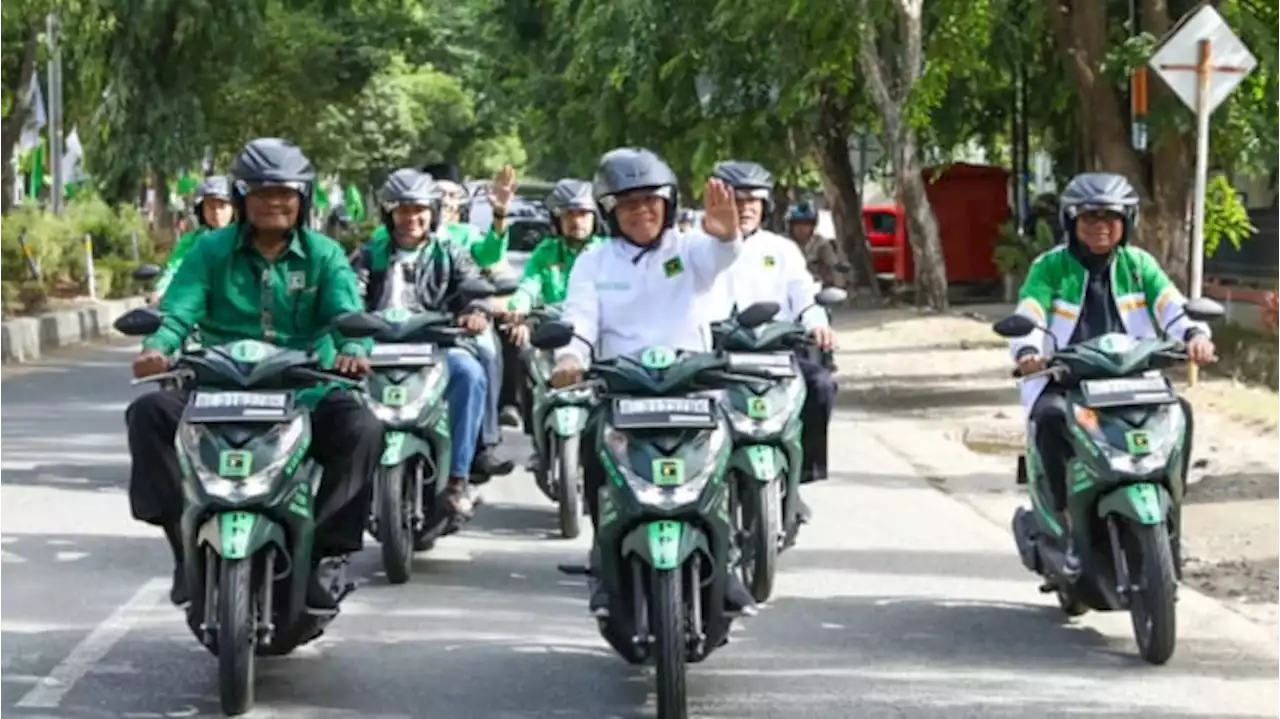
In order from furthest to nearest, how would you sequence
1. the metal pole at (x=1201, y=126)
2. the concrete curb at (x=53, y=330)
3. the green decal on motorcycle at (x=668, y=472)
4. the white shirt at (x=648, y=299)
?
1. the concrete curb at (x=53, y=330)
2. the metal pole at (x=1201, y=126)
3. the white shirt at (x=648, y=299)
4. the green decal on motorcycle at (x=668, y=472)

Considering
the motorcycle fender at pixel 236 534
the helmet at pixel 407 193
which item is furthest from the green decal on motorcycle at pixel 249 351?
the helmet at pixel 407 193

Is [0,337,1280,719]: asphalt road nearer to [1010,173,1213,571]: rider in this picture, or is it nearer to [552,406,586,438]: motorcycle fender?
[552,406,586,438]: motorcycle fender

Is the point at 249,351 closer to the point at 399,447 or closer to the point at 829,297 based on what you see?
the point at 399,447

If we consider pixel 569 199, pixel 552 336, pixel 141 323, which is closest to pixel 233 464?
pixel 141 323

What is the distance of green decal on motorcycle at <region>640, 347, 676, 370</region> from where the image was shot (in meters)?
6.94

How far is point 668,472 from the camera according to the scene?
684 centimetres

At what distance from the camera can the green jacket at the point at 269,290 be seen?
7.64 meters

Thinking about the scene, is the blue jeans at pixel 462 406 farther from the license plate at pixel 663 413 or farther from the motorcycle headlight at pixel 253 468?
the license plate at pixel 663 413

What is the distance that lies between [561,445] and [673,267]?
367cm

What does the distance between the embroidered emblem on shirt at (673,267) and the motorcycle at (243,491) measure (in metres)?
1.06

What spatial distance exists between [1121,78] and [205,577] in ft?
45.7

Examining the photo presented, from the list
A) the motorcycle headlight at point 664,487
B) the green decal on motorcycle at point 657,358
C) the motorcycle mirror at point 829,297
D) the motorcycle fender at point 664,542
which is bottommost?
the motorcycle fender at point 664,542

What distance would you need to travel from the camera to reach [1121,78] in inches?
761

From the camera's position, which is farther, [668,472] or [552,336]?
[552,336]
